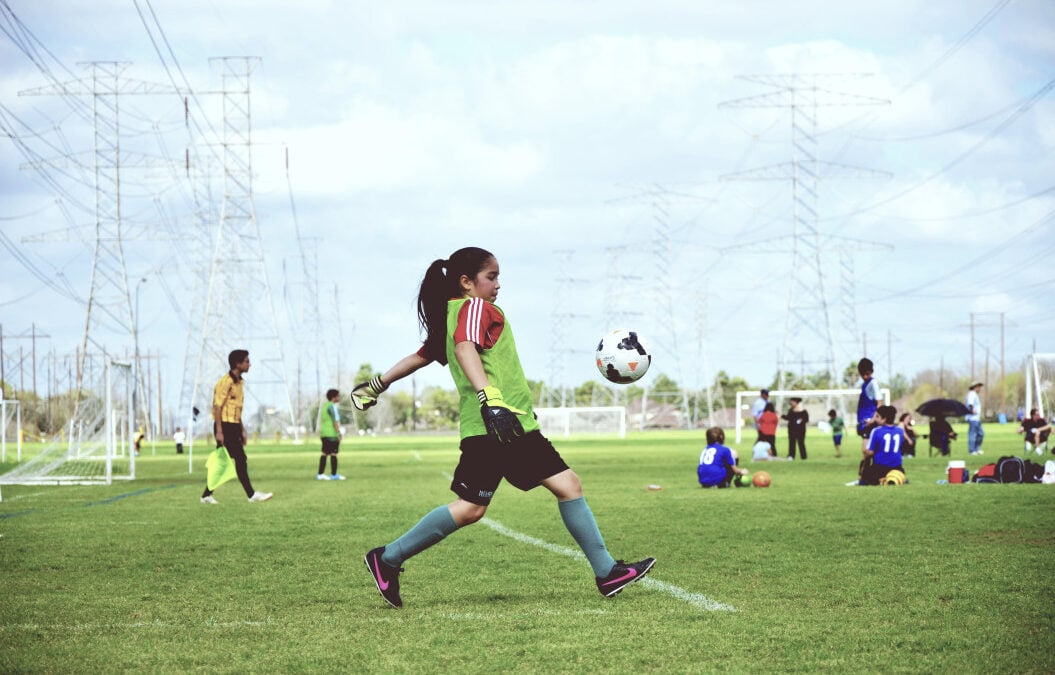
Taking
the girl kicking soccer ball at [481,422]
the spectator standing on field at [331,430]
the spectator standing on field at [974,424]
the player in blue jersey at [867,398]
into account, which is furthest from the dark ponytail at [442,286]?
the spectator standing on field at [974,424]

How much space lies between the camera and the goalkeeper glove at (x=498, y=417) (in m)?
6.68

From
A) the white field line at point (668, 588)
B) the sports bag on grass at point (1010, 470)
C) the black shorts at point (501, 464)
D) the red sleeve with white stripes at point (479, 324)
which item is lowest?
the sports bag on grass at point (1010, 470)

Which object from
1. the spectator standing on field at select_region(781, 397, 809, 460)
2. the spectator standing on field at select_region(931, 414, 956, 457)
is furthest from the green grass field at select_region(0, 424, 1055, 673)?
the spectator standing on field at select_region(931, 414, 956, 457)

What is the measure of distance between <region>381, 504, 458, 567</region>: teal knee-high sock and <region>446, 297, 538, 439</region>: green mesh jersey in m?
0.57

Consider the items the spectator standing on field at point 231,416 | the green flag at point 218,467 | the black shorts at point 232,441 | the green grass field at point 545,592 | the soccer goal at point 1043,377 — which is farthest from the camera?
the soccer goal at point 1043,377

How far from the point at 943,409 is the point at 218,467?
79.9 ft

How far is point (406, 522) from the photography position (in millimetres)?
13961

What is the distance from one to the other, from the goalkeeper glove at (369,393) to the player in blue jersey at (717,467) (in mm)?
12440

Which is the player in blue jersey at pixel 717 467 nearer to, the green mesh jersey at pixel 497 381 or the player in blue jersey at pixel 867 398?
the player in blue jersey at pixel 867 398

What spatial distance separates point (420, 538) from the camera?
24.2ft

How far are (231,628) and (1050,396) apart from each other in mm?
A: 52021

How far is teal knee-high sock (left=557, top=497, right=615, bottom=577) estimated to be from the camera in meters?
7.29

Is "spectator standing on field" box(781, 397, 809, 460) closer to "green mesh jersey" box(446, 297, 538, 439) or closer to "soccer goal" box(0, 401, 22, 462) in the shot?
"soccer goal" box(0, 401, 22, 462)

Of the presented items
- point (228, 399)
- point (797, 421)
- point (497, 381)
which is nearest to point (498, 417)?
point (497, 381)
